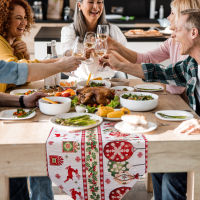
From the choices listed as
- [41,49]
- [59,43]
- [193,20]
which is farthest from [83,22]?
[193,20]

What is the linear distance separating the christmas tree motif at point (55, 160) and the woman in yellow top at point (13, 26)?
878mm

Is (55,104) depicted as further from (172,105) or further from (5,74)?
(172,105)

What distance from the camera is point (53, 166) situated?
1352mm

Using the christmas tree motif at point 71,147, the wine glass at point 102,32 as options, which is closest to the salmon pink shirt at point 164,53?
the wine glass at point 102,32

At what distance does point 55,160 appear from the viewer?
1.34 metres

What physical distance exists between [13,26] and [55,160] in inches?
49.4

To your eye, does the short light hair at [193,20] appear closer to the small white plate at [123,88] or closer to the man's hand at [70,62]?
the small white plate at [123,88]

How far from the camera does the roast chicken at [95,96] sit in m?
1.73

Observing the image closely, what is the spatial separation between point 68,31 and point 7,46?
0.93 m

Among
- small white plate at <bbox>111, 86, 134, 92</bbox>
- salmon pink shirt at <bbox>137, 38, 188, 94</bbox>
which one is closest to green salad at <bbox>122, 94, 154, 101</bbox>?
small white plate at <bbox>111, 86, 134, 92</bbox>

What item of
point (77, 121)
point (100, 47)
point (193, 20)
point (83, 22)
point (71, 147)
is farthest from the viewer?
point (83, 22)

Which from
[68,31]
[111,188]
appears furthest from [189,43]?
[68,31]

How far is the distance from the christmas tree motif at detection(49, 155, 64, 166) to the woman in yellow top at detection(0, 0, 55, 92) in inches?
34.6

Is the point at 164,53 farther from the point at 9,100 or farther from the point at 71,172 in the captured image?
the point at 71,172
